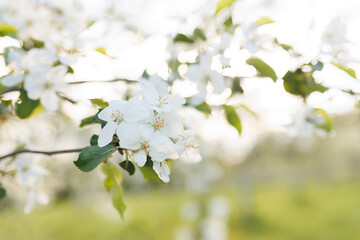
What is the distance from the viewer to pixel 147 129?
2.04 feet

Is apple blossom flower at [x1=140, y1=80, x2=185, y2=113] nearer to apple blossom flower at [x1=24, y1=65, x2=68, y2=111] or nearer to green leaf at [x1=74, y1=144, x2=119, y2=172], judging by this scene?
green leaf at [x1=74, y1=144, x2=119, y2=172]

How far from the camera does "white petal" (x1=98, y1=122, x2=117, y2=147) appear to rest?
0.63 metres

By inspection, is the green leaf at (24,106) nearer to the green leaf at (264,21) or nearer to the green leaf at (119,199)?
the green leaf at (119,199)

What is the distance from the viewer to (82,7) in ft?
4.45

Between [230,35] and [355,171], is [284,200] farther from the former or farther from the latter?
[230,35]

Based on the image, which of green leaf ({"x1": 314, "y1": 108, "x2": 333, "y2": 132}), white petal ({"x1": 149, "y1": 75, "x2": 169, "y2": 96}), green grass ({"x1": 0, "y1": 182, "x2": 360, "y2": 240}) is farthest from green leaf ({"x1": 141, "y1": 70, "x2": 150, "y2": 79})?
green grass ({"x1": 0, "y1": 182, "x2": 360, "y2": 240})

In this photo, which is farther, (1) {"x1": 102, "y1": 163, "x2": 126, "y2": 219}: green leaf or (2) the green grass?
(2) the green grass

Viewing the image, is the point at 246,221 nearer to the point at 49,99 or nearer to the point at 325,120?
the point at 325,120

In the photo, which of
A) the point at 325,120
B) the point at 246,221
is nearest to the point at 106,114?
the point at 325,120

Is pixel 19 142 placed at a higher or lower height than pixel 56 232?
higher

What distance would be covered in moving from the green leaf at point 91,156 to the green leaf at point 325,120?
0.73 metres

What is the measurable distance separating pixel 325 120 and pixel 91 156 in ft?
2.66

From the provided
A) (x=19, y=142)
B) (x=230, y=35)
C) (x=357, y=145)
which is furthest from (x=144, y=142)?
(x=357, y=145)

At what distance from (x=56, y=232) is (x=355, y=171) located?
52.7 feet
